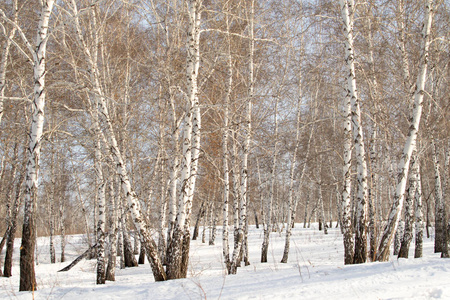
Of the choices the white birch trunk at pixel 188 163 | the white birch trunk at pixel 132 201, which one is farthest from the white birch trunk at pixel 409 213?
the white birch trunk at pixel 132 201

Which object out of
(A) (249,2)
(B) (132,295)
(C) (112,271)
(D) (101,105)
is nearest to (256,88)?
(A) (249,2)

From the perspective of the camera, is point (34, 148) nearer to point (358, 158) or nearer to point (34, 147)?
point (34, 147)

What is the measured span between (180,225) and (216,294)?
1913 mm

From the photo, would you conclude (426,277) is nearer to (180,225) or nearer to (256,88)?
(180,225)

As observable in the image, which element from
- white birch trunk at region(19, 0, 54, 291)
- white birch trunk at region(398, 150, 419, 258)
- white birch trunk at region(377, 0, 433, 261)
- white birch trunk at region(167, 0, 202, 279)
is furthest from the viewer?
white birch trunk at region(398, 150, 419, 258)

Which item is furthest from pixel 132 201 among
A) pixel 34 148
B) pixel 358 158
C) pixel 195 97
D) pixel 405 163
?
pixel 405 163

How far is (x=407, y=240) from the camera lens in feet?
28.5

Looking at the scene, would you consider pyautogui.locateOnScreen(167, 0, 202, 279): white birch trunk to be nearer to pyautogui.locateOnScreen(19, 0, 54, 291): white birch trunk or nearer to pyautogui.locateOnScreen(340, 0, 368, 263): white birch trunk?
pyautogui.locateOnScreen(19, 0, 54, 291): white birch trunk

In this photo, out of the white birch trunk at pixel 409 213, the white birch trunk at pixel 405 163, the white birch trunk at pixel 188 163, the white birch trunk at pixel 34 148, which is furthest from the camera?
the white birch trunk at pixel 409 213

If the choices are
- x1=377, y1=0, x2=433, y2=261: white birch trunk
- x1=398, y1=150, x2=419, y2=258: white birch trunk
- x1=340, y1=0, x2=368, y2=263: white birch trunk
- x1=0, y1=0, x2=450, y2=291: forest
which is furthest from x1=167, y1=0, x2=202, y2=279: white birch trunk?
x1=398, y1=150, x2=419, y2=258: white birch trunk

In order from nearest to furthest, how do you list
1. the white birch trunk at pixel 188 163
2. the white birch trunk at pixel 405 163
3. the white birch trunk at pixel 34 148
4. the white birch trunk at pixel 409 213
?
the white birch trunk at pixel 34 148
the white birch trunk at pixel 188 163
the white birch trunk at pixel 405 163
the white birch trunk at pixel 409 213

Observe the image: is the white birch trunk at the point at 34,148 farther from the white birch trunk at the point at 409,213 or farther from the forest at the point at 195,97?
the white birch trunk at the point at 409,213

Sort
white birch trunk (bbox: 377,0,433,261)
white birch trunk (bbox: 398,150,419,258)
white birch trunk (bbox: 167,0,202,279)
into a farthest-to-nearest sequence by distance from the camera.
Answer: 1. white birch trunk (bbox: 398,150,419,258)
2. white birch trunk (bbox: 377,0,433,261)
3. white birch trunk (bbox: 167,0,202,279)

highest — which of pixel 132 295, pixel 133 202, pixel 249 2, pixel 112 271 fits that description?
pixel 249 2
